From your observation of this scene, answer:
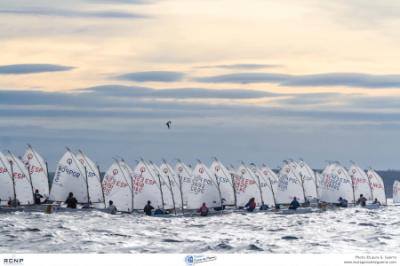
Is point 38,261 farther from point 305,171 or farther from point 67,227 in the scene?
point 305,171

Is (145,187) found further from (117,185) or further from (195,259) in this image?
(195,259)

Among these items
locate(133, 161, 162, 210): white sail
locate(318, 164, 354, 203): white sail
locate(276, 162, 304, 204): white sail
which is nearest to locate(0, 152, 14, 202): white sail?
locate(133, 161, 162, 210): white sail

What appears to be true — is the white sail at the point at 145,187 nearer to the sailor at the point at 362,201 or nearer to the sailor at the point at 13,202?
the sailor at the point at 13,202

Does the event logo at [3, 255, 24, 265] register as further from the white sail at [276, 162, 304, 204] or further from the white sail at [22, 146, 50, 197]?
the white sail at [276, 162, 304, 204]

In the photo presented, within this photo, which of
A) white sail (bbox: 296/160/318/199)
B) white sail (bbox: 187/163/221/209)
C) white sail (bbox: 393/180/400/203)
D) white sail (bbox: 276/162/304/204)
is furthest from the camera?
white sail (bbox: 393/180/400/203)

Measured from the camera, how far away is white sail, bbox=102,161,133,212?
48.0m

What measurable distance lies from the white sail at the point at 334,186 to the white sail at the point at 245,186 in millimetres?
4716

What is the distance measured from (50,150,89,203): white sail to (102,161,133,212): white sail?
48.5 inches

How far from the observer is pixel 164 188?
51.8m

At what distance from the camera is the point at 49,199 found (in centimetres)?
4484

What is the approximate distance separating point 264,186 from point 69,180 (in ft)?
55.0

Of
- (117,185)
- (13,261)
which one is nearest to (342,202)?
(117,185)

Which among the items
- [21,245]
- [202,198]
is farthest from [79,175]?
[21,245]

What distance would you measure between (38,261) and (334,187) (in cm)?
4999
